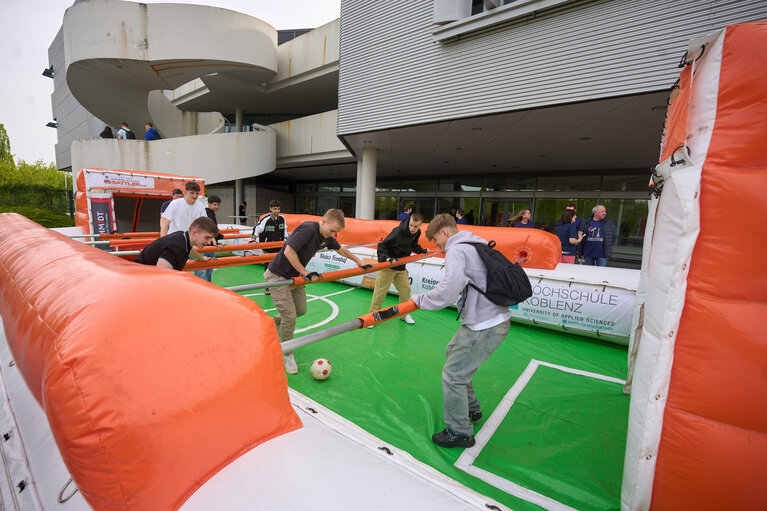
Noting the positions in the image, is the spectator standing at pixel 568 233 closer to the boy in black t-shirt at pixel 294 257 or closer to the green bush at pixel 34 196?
the boy in black t-shirt at pixel 294 257

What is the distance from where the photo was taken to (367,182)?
12.2 meters

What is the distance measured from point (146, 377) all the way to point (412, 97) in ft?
31.2

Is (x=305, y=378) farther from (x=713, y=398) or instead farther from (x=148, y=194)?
(x=148, y=194)

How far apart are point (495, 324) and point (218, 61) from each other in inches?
663

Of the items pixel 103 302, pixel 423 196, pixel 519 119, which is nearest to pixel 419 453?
pixel 103 302

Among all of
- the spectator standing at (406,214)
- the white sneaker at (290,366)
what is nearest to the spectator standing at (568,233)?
the spectator standing at (406,214)

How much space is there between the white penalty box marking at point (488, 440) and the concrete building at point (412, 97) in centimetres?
592

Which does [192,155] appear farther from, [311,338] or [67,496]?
[67,496]

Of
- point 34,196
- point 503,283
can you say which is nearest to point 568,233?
point 503,283

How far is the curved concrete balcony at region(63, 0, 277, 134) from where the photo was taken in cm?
1320

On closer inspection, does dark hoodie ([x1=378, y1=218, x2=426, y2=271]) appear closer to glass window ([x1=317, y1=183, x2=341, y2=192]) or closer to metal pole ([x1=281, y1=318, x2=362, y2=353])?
metal pole ([x1=281, y1=318, x2=362, y2=353])

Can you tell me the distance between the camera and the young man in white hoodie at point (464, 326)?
8.29 ft

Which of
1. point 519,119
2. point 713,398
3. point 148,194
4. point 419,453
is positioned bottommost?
point 419,453

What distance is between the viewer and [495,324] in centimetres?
259
